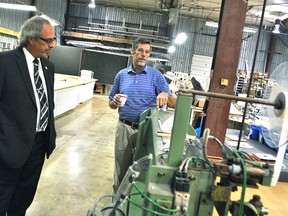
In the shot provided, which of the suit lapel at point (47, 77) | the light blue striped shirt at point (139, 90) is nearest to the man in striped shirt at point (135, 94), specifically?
the light blue striped shirt at point (139, 90)

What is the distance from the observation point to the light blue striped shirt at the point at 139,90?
93.8 inches

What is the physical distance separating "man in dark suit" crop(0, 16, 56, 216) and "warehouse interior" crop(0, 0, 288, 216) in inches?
27.5

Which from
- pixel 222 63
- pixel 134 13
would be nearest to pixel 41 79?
pixel 222 63

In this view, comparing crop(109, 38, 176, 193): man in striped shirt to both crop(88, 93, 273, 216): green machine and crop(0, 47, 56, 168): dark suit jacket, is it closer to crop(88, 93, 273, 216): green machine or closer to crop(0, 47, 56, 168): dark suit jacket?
crop(0, 47, 56, 168): dark suit jacket

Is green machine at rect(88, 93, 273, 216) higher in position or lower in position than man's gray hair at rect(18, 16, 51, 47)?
lower

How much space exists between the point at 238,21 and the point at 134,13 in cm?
889

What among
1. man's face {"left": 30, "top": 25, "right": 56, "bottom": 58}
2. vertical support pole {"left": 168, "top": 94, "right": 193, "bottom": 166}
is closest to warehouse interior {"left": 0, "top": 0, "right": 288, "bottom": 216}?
vertical support pole {"left": 168, "top": 94, "right": 193, "bottom": 166}

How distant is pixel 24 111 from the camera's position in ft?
5.36

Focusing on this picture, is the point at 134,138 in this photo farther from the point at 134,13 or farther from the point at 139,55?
the point at 134,13

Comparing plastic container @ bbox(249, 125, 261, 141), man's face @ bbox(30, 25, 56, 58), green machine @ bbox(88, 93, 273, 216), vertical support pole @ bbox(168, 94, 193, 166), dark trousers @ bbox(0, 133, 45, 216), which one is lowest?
dark trousers @ bbox(0, 133, 45, 216)

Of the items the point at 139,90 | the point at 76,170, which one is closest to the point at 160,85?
the point at 139,90

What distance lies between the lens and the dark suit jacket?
5.25 feet

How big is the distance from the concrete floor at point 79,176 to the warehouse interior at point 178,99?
0.04ft

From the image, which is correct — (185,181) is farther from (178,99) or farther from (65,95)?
(65,95)
